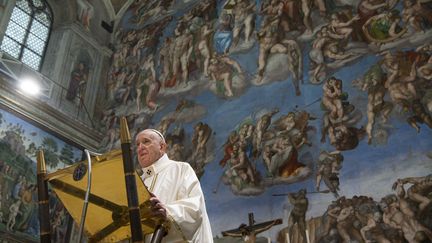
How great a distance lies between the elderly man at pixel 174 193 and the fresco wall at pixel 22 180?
26.3 feet

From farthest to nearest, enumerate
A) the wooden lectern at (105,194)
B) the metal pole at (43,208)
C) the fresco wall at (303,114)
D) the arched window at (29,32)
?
the arched window at (29,32)
the fresco wall at (303,114)
the metal pole at (43,208)
the wooden lectern at (105,194)

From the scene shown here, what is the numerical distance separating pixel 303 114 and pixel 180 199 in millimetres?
7201

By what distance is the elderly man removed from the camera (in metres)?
3.35

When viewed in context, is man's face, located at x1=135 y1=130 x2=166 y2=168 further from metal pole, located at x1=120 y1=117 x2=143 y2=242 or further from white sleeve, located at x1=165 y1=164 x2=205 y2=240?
metal pole, located at x1=120 y1=117 x2=143 y2=242

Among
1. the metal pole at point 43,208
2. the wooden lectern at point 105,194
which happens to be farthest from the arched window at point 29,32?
the wooden lectern at point 105,194

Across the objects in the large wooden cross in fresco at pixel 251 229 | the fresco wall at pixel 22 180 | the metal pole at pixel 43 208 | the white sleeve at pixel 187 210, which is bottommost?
the large wooden cross in fresco at pixel 251 229

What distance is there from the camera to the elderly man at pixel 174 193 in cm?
335

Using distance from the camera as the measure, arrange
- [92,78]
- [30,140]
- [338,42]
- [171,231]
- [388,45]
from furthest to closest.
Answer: [92,78] < [30,140] < [338,42] < [388,45] < [171,231]

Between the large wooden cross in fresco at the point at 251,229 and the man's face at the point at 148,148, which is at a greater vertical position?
the man's face at the point at 148,148

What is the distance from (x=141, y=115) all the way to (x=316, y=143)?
544 cm

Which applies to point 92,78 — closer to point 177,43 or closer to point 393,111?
point 177,43

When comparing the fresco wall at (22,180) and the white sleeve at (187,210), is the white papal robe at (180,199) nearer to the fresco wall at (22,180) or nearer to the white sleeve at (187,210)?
the white sleeve at (187,210)

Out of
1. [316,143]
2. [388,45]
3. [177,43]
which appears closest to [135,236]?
[316,143]

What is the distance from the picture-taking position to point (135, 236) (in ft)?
9.37
